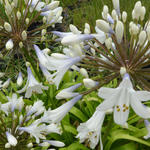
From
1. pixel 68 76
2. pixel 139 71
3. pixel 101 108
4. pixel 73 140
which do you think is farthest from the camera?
pixel 68 76

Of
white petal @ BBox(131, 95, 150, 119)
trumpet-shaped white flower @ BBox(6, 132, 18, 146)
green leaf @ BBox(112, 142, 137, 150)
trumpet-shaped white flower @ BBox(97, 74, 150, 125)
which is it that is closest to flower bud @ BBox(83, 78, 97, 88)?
trumpet-shaped white flower @ BBox(97, 74, 150, 125)

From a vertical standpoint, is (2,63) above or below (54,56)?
below

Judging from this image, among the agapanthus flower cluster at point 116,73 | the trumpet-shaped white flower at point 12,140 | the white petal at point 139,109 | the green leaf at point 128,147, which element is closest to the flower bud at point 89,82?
the agapanthus flower cluster at point 116,73

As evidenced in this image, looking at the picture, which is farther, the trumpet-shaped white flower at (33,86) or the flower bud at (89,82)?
the trumpet-shaped white flower at (33,86)

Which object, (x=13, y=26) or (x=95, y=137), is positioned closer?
(x=95, y=137)

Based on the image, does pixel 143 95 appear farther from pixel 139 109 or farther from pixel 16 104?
pixel 16 104

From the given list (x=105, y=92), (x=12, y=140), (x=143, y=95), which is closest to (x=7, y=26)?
(x=12, y=140)

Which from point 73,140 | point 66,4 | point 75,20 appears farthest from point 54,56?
point 66,4

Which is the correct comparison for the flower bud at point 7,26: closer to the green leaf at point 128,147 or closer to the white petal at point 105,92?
the white petal at point 105,92

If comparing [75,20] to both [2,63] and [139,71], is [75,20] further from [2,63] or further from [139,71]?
[139,71]
